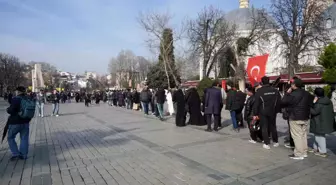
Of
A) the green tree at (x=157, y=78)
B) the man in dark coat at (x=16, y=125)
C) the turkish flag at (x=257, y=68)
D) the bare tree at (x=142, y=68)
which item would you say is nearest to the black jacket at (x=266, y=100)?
the turkish flag at (x=257, y=68)

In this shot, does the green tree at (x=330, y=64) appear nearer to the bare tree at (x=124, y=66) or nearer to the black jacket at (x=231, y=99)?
the black jacket at (x=231, y=99)

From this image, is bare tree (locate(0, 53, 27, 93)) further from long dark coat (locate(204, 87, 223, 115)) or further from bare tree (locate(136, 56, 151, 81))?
long dark coat (locate(204, 87, 223, 115))

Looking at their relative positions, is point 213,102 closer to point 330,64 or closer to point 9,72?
point 330,64

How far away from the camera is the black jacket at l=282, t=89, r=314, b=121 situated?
6.40 m

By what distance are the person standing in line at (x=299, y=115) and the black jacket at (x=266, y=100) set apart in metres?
0.80

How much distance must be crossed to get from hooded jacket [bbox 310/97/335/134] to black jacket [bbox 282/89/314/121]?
0.21 m

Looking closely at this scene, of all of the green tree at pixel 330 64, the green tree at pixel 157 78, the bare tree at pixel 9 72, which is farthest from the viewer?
the bare tree at pixel 9 72

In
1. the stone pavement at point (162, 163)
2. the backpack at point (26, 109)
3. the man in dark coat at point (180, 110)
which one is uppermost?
the backpack at point (26, 109)

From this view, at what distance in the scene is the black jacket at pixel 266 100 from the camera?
7.39m

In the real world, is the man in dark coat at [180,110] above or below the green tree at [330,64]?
below

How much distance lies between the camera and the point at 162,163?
6.14 m

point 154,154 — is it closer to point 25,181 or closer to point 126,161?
point 126,161

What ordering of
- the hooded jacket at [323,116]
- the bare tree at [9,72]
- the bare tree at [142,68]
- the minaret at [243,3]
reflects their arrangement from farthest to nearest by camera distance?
the bare tree at [142,68], the minaret at [243,3], the bare tree at [9,72], the hooded jacket at [323,116]

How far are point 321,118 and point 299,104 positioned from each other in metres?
0.72
